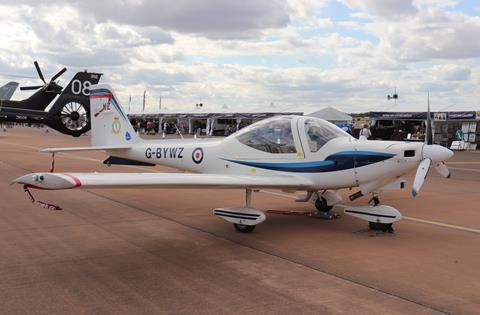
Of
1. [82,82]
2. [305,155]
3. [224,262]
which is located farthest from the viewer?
[82,82]

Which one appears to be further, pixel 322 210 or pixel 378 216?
pixel 322 210

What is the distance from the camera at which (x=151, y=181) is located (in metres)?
6.07

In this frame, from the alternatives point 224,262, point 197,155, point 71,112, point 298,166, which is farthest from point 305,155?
point 71,112

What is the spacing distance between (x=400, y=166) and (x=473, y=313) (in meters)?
3.08

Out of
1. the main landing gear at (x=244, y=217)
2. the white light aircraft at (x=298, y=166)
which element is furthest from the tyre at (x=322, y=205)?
the main landing gear at (x=244, y=217)

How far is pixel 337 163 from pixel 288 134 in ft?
3.35

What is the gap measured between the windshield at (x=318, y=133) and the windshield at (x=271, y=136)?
293 mm

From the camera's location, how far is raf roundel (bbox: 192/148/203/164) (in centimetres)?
895

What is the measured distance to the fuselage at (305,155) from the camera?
717 centimetres

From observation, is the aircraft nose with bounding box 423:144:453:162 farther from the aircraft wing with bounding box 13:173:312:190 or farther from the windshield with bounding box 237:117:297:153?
the windshield with bounding box 237:117:297:153

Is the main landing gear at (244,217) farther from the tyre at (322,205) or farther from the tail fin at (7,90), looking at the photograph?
the tail fin at (7,90)

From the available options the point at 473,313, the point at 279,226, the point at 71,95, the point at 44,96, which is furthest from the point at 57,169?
the point at 473,313

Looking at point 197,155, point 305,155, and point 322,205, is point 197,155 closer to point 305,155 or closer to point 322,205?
point 305,155

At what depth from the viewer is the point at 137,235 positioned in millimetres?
7227
